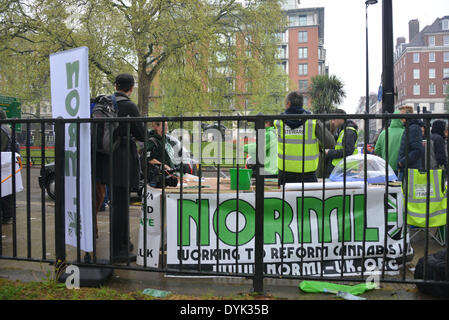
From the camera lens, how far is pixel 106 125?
3.54 metres

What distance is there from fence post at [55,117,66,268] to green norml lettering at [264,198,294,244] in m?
1.81

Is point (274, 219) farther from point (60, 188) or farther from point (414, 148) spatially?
Answer: point (414, 148)

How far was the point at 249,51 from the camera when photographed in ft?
68.0

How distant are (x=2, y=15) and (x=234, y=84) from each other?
462 inches

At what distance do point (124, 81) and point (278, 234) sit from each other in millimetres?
2265

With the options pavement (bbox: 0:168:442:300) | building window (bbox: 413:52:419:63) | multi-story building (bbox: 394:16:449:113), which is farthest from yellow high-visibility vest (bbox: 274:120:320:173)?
building window (bbox: 413:52:419:63)

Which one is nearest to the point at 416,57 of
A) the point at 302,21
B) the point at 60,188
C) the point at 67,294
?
the point at 302,21

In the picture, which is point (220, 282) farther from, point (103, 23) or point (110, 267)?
point (103, 23)

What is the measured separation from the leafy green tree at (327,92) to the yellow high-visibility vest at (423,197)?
4075 cm

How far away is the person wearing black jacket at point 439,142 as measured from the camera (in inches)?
243

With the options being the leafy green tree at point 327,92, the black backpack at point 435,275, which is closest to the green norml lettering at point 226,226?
the black backpack at point 435,275

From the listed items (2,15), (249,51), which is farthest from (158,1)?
(2,15)

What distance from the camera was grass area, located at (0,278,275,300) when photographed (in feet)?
9.76
